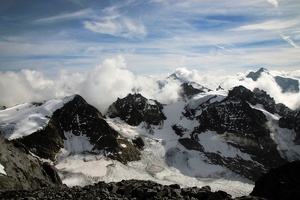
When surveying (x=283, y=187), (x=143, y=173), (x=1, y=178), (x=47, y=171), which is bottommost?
(x=143, y=173)

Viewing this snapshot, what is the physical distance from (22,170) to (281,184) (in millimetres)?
60675

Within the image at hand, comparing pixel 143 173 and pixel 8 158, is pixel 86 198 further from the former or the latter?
pixel 143 173

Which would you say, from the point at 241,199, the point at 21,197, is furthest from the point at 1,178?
the point at 241,199

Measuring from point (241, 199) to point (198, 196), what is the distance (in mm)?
5026

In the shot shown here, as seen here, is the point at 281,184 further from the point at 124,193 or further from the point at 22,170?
the point at 22,170

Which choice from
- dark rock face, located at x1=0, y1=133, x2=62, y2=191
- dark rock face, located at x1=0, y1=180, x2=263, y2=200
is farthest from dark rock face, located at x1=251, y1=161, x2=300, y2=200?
dark rock face, located at x1=0, y1=133, x2=62, y2=191

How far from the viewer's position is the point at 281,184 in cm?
7588

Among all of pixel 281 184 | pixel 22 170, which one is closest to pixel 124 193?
pixel 281 184

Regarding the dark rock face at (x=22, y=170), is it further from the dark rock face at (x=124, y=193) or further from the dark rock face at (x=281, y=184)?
the dark rock face at (x=281, y=184)

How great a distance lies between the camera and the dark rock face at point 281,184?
6694 centimetres

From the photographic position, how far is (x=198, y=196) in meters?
37.0

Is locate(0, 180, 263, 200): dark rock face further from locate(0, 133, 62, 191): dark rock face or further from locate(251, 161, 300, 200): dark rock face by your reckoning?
locate(251, 161, 300, 200): dark rock face

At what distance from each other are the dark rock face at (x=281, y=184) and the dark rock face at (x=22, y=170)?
5057 centimetres

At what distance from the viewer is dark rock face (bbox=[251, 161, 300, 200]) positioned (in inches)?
2635
